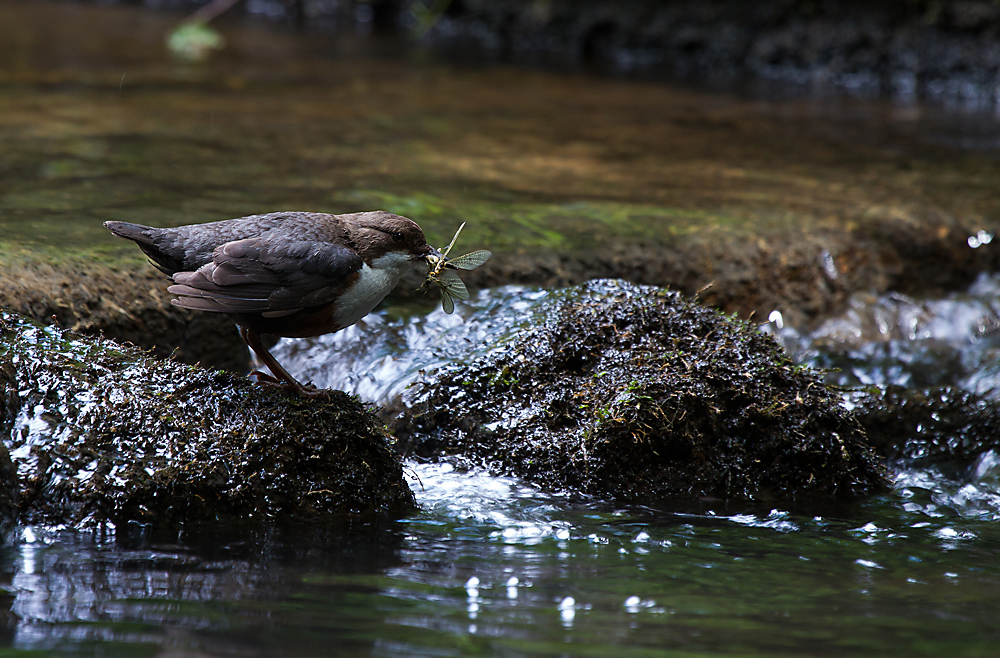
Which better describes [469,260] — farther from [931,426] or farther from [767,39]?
[767,39]

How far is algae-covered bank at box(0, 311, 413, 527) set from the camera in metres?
3.17

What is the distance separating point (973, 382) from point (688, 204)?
2.06m

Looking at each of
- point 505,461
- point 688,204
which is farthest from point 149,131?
point 505,461

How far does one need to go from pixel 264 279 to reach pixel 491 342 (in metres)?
1.30

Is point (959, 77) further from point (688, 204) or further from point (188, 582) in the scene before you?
point (188, 582)

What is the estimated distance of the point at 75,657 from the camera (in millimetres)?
2289

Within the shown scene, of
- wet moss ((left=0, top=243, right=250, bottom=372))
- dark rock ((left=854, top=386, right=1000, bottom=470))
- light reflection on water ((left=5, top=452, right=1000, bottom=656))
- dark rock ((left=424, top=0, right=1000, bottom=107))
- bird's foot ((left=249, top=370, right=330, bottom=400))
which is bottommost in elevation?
light reflection on water ((left=5, top=452, right=1000, bottom=656))

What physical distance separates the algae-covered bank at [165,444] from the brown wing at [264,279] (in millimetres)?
366

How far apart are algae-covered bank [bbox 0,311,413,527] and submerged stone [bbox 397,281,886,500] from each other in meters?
0.59

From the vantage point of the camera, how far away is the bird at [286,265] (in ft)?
10.9

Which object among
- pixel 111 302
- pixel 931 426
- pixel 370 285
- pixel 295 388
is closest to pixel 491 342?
pixel 370 285

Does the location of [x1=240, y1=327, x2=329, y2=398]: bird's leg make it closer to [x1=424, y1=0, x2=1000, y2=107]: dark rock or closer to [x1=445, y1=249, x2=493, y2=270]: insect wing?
[x1=445, y1=249, x2=493, y2=270]: insect wing

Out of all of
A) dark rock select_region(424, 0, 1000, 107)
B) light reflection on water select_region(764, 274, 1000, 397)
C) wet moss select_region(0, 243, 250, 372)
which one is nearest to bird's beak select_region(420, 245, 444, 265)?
wet moss select_region(0, 243, 250, 372)

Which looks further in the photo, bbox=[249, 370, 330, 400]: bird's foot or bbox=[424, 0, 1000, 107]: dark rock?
bbox=[424, 0, 1000, 107]: dark rock
